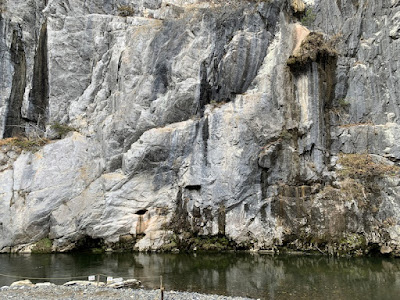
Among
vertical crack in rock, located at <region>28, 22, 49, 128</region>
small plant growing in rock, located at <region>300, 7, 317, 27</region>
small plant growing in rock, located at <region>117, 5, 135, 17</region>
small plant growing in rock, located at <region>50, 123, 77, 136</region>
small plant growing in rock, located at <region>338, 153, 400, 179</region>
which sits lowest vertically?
small plant growing in rock, located at <region>338, 153, 400, 179</region>

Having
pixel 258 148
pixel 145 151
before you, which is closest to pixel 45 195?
pixel 145 151

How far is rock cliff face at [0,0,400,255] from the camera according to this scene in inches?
755

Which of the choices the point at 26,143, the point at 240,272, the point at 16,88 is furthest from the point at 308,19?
the point at 16,88

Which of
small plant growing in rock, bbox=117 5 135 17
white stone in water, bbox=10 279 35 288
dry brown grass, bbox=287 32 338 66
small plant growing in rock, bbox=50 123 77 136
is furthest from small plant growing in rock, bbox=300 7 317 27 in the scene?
white stone in water, bbox=10 279 35 288

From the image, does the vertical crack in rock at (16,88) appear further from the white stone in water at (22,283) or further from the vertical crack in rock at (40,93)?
the white stone in water at (22,283)

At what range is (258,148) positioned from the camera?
68.0 ft

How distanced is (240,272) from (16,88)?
23706 mm

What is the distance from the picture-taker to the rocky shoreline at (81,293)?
10.6m

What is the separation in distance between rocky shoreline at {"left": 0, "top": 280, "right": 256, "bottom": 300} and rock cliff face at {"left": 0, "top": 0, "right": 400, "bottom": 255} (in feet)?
26.5

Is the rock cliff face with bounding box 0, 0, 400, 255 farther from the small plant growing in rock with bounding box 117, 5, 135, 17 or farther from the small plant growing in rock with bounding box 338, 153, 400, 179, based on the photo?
the small plant growing in rock with bounding box 117, 5, 135, 17

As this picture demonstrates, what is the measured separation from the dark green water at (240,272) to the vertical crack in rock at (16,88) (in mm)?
11788

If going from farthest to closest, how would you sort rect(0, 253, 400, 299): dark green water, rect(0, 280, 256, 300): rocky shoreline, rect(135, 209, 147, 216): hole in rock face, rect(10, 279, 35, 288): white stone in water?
rect(135, 209, 147, 216): hole in rock face → rect(10, 279, 35, 288): white stone in water → rect(0, 253, 400, 299): dark green water → rect(0, 280, 256, 300): rocky shoreline

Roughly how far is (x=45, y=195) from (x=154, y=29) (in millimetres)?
13356

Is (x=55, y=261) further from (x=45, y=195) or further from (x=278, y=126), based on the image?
(x=278, y=126)
